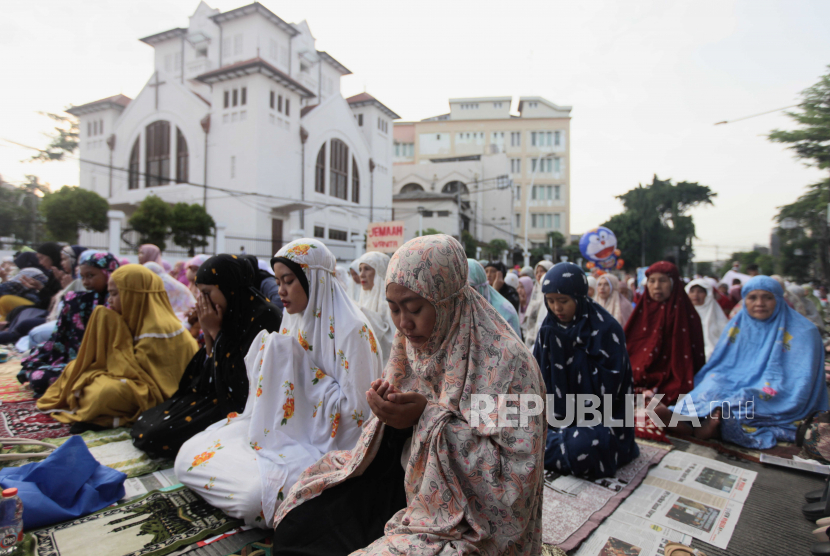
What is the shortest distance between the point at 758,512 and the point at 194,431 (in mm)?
3268

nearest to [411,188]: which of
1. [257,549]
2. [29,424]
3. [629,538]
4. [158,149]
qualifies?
[158,149]

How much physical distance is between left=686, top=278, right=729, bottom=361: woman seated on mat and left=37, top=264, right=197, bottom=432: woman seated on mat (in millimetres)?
5604

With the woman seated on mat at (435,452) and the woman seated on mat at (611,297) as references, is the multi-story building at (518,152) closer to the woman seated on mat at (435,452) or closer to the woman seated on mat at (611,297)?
the woman seated on mat at (611,297)

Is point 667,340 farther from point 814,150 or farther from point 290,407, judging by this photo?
A: point 814,150

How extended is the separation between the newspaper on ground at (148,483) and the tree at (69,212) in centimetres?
1611

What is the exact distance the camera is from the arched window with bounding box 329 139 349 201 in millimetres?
22984

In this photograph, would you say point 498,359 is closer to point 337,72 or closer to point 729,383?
point 729,383

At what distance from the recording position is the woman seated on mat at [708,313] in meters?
5.26

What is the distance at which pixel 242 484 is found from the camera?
206 cm

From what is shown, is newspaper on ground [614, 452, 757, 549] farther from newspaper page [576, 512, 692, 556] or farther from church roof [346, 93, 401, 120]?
church roof [346, 93, 401, 120]

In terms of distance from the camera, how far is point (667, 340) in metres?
3.99

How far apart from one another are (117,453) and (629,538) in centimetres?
311

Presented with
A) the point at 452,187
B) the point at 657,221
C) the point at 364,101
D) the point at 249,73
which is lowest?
the point at 657,221

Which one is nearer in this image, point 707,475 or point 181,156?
point 707,475
